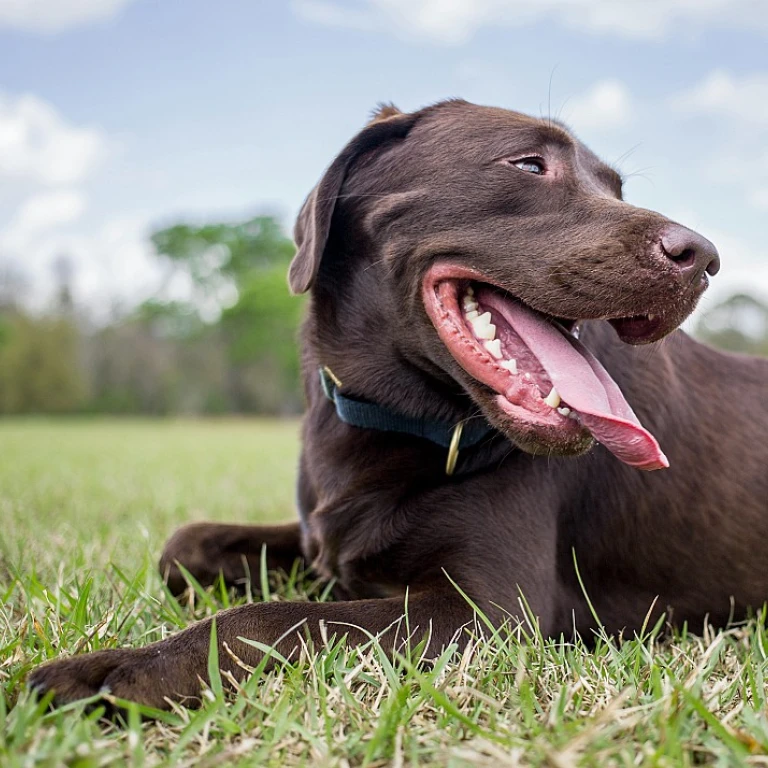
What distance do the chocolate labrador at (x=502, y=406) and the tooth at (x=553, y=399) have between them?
0.01 metres

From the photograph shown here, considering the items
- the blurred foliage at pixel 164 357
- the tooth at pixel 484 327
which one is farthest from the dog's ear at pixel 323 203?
the blurred foliage at pixel 164 357

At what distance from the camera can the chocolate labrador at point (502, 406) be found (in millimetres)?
2145

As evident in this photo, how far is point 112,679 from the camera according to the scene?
163 centimetres

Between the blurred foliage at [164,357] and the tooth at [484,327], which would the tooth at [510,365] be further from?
the blurred foliage at [164,357]

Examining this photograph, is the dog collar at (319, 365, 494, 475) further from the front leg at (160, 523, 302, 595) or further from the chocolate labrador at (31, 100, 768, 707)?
the front leg at (160, 523, 302, 595)

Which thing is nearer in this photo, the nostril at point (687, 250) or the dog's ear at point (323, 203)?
the nostril at point (687, 250)

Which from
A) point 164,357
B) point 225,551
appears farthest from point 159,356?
point 225,551

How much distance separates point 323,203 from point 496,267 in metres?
0.64

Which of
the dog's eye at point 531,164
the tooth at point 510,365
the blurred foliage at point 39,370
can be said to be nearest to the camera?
the tooth at point 510,365

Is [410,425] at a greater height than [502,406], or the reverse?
[502,406]

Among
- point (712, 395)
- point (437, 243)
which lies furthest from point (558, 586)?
point (437, 243)

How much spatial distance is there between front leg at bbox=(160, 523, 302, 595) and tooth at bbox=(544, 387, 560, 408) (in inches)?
A: 50.6

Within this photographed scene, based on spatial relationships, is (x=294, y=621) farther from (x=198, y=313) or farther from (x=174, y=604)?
(x=198, y=313)

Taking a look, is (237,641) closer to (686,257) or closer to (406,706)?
(406,706)
